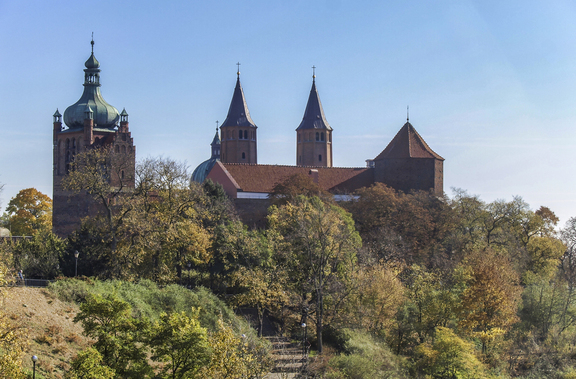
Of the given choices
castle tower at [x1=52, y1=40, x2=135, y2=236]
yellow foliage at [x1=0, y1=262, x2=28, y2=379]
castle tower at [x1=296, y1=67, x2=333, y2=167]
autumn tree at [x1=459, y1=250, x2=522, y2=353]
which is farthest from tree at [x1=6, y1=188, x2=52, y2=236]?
yellow foliage at [x1=0, y1=262, x2=28, y2=379]

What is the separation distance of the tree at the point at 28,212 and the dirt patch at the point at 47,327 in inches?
1579

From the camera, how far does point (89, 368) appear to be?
18.8 m

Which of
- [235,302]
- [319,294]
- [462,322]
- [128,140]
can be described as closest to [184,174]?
[235,302]

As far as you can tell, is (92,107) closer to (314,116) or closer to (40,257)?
(314,116)

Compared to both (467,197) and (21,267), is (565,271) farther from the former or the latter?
(21,267)

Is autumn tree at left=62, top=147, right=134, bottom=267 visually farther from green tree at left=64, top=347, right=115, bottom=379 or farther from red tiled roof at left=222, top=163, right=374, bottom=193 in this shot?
red tiled roof at left=222, top=163, right=374, bottom=193

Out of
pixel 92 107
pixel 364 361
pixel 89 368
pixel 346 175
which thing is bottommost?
pixel 364 361

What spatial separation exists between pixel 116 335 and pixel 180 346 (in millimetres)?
1989

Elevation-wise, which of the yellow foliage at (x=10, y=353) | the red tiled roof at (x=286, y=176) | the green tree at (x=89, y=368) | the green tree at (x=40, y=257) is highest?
the red tiled roof at (x=286, y=176)

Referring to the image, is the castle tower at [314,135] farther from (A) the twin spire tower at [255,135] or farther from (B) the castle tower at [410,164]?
(B) the castle tower at [410,164]

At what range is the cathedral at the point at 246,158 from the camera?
54906 millimetres

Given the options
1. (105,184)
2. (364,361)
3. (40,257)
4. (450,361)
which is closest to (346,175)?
(105,184)

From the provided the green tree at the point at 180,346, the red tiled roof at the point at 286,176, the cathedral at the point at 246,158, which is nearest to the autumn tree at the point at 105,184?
the cathedral at the point at 246,158

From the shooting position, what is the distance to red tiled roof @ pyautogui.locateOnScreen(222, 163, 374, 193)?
179 feet
